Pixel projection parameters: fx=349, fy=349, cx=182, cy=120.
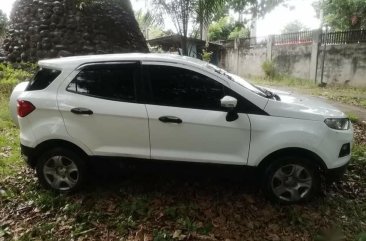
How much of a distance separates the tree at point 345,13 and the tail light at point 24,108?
Result: 17.6m

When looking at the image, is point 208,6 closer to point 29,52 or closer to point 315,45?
point 29,52

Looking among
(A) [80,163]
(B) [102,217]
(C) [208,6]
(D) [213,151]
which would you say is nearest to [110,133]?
(A) [80,163]

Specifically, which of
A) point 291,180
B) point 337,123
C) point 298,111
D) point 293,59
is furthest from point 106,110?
point 293,59

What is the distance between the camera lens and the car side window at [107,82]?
4156 millimetres

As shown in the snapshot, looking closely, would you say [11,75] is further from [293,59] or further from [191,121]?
[293,59]

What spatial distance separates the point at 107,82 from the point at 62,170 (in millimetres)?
1264

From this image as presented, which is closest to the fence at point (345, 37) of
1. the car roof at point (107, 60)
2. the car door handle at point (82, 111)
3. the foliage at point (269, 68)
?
the foliage at point (269, 68)

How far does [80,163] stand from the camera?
431 centimetres

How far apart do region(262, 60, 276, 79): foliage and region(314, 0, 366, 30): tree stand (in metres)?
4.27

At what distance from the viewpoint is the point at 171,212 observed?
404 cm

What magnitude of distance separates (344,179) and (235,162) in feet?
6.42

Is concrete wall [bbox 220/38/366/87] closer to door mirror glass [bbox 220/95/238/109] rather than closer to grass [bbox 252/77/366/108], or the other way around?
grass [bbox 252/77/366/108]

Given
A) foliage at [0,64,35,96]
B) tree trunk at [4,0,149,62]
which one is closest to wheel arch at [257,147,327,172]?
tree trunk at [4,0,149,62]

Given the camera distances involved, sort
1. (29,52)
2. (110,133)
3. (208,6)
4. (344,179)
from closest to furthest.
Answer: (110,133) < (344,179) < (208,6) < (29,52)
